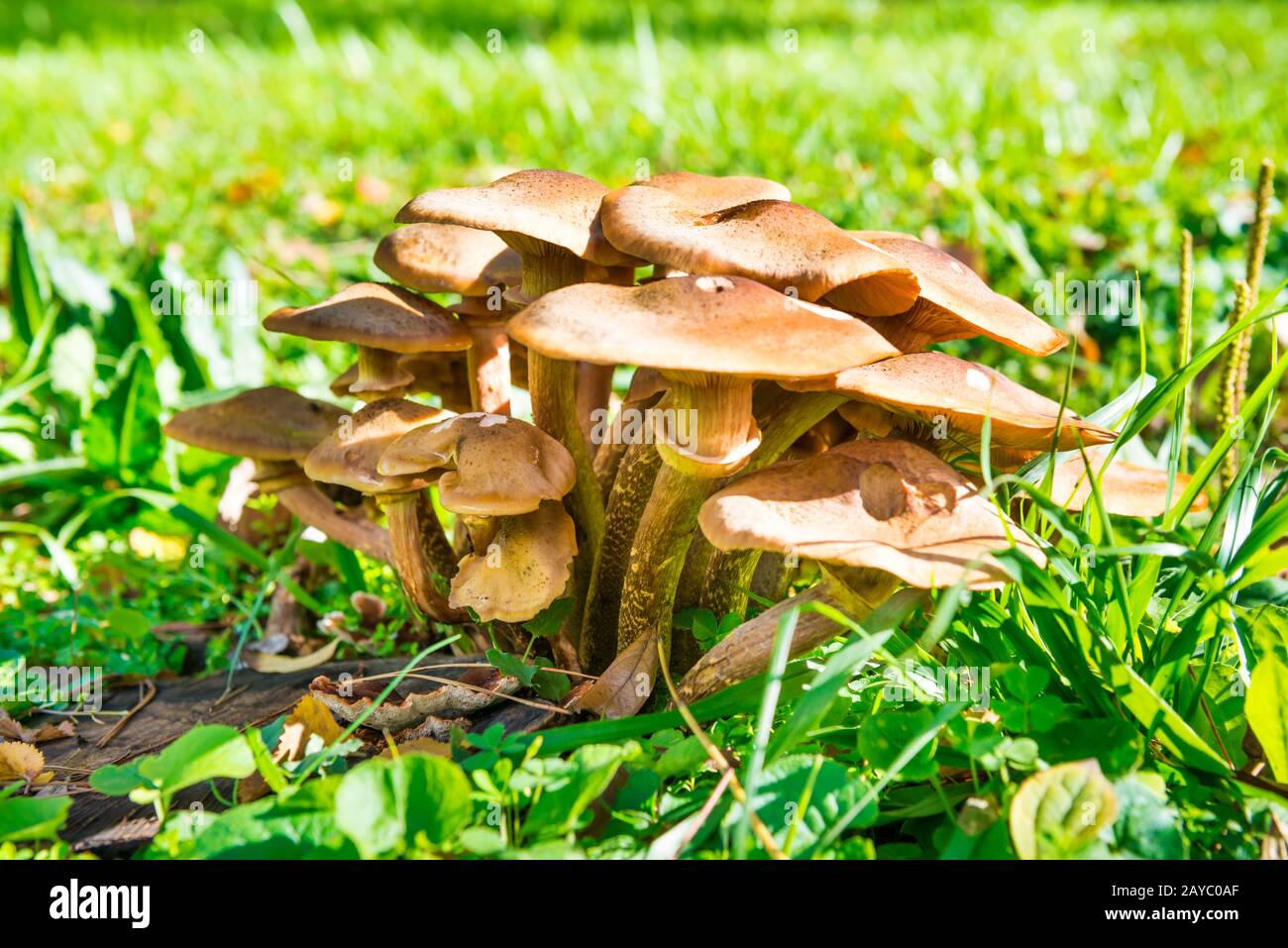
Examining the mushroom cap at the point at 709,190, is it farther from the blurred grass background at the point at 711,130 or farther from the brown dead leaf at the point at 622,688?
the blurred grass background at the point at 711,130

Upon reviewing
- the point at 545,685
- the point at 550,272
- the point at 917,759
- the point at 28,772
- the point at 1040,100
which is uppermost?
the point at 1040,100

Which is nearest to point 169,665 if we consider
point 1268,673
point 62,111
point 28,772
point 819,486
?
point 28,772

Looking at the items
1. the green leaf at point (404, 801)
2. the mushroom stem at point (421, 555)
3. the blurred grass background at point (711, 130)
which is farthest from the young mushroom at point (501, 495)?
the blurred grass background at point (711, 130)

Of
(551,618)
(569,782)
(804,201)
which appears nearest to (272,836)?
(569,782)

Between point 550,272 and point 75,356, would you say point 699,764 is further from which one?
point 75,356

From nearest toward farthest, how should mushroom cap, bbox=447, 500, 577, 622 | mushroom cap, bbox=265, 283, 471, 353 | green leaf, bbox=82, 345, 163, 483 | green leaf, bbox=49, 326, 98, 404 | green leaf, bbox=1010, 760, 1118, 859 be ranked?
green leaf, bbox=1010, 760, 1118, 859 → mushroom cap, bbox=447, 500, 577, 622 → mushroom cap, bbox=265, 283, 471, 353 → green leaf, bbox=82, 345, 163, 483 → green leaf, bbox=49, 326, 98, 404

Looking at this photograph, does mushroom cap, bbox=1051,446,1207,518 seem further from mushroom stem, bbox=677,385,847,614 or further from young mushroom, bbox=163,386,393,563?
young mushroom, bbox=163,386,393,563

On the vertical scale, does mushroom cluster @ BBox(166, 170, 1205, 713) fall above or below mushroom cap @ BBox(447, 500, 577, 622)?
above

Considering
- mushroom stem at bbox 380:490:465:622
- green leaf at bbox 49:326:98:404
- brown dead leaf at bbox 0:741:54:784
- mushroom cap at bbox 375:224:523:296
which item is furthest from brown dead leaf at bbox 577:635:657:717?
green leaf at bbox 49:326:98:404
